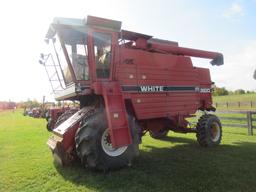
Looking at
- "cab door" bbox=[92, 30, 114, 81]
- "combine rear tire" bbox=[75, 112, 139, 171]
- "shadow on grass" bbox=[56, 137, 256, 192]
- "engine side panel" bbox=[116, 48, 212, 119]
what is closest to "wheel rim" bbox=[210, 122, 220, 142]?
"engine side panel" bbox=[116, 48, 212, 119]

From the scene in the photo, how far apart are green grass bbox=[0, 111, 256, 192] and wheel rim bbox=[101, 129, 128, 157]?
42cm

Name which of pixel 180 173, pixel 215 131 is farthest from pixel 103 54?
pixel 215 131

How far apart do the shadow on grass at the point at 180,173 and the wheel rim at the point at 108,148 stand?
45 cm

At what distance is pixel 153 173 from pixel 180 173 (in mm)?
573

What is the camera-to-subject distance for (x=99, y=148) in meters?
6.31

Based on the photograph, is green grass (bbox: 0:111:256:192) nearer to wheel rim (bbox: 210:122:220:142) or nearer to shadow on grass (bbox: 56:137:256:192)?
shadow on grass (bbox: 56:137:256:192)

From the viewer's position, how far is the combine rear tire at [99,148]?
617 cm

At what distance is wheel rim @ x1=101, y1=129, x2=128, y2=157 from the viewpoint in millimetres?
6539

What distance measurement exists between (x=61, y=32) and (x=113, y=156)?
3437 mm

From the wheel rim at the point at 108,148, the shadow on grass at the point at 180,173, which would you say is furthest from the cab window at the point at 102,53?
the shadow on grass at the point at 180,173

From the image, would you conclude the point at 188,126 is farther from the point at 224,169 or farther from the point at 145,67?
the point at 224,169

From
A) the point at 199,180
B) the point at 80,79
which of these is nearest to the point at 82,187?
the point at 199,180

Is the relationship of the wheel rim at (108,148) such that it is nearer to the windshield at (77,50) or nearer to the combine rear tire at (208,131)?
the windshield at (77,50)

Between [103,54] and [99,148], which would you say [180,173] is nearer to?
[99,148]
